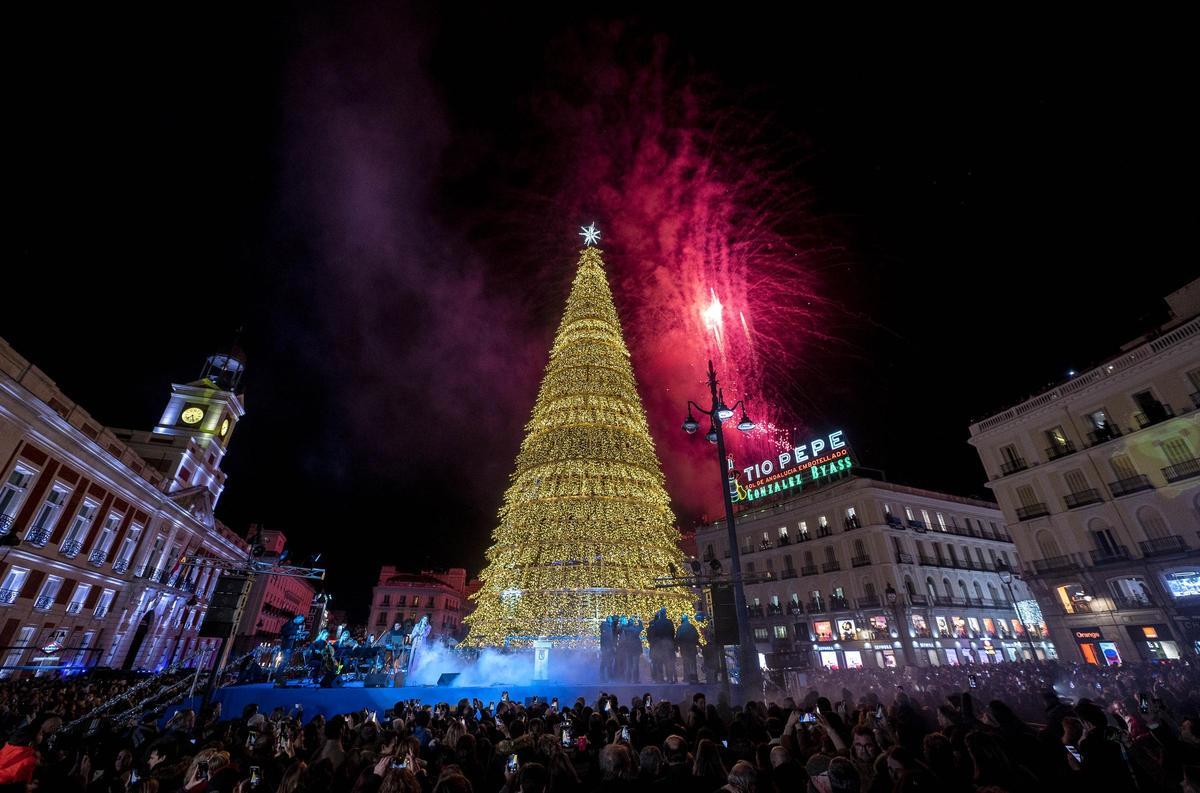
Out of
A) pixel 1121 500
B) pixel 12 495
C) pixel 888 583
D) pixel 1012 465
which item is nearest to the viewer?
pixel 12 495

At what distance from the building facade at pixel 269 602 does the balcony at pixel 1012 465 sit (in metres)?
67.8

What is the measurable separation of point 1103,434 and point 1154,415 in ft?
7.76

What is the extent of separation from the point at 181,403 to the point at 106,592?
83.5 feet

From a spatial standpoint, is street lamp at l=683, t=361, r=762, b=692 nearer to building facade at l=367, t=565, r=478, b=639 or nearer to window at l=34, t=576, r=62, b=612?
window at l=34, t=576, r=62, b=612

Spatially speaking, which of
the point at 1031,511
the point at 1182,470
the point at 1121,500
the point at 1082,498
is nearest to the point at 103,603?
the point at 1031,511

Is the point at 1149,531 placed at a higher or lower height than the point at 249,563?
higher

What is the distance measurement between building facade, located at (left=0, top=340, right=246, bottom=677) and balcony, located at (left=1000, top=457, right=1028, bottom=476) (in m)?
44.7

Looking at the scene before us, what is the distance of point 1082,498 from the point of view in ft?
87.5

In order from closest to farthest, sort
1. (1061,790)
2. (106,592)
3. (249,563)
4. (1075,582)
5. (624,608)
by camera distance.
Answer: (1061,790)
(249,563)
(624,608)
(1075,582)
(106,592)

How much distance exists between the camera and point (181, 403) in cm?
5019

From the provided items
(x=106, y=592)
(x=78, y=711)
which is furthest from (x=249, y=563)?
(x=106, y=592)

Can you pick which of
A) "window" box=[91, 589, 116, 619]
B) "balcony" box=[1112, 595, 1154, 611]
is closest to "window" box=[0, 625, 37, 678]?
"window" box=[91, 589, 116, 619]

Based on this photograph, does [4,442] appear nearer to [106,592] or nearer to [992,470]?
[106,592]

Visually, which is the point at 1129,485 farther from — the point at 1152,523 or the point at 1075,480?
the point at 1075,480
